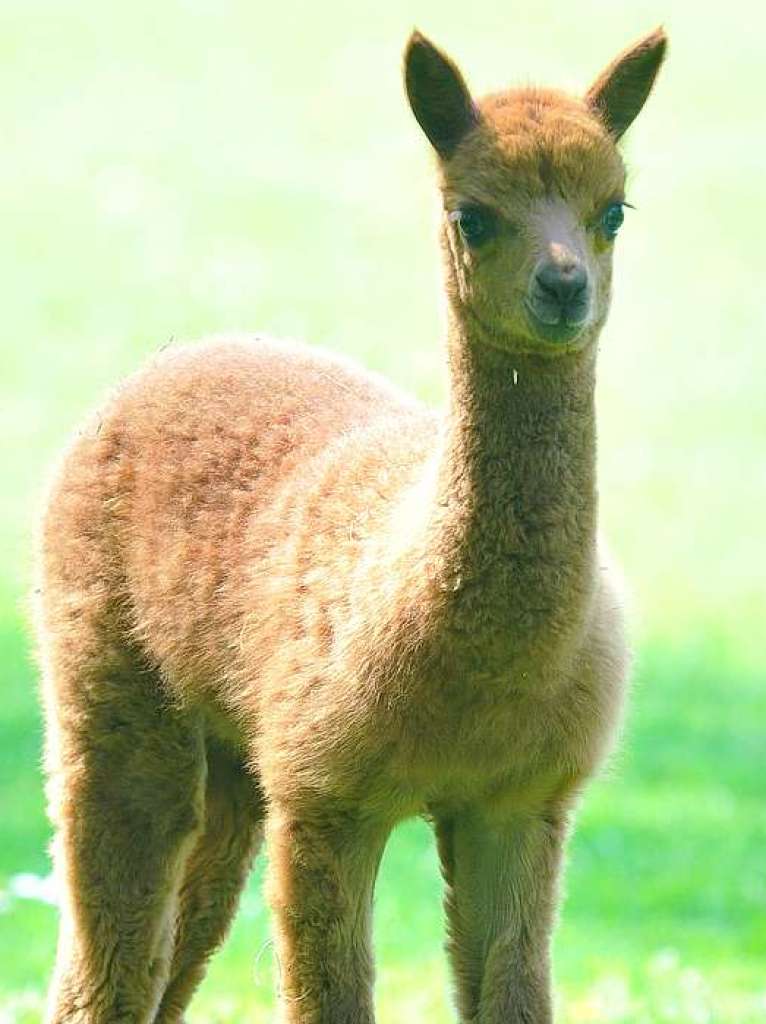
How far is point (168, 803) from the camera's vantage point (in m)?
6.39

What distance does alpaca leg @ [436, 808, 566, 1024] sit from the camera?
5.78 meters

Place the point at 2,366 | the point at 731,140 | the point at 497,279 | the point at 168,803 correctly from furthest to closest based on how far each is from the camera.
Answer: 1. the point at 731,140
2. the point at 2,366
3. the point at 168,803
4. the point at 497,279

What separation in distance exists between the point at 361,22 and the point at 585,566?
21.5 metres

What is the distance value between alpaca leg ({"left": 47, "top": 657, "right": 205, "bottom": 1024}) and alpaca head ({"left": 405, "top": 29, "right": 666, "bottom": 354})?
1710 mm

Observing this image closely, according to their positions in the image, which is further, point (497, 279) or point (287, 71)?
point (287, 71)

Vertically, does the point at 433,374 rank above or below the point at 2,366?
below

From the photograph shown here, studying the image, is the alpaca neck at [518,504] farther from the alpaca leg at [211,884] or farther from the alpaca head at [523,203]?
the alpaca leg at [211,884]

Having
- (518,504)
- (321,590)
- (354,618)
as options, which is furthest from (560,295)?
(321,590)

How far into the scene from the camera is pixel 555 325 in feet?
16.6

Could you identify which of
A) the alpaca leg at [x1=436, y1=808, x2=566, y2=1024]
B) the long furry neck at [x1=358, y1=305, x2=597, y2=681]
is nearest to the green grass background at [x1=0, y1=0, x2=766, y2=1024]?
the alpaca leg at [x1=436, y1=808, x2=566, y2=1024]

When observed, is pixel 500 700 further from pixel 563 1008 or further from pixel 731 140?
pixel 731 140

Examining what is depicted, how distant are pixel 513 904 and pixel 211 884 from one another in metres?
1.42

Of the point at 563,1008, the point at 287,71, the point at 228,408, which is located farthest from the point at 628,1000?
the point at 287,71

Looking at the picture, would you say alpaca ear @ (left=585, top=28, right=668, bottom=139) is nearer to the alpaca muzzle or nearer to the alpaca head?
Answer: the alpaca head
